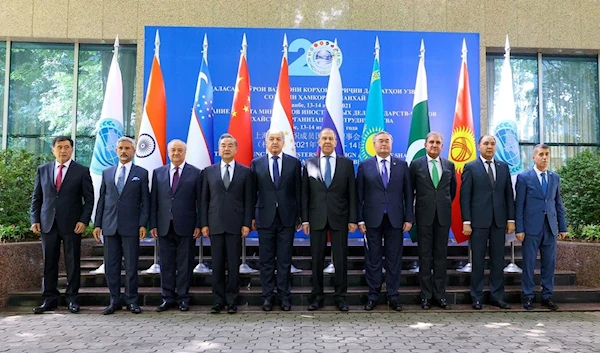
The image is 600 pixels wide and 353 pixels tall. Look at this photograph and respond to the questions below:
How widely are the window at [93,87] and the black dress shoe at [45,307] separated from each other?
14.9ft

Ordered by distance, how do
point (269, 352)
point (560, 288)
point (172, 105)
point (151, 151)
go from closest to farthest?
point (269, 352)
point (560, 288)
point (151, 151)
point (172, 105)

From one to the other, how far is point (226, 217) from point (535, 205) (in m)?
3.28

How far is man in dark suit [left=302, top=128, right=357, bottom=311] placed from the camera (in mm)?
5152

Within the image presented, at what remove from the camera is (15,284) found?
5547 mm

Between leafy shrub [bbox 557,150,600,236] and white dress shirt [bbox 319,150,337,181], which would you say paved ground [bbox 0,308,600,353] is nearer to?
white dress shirt [bbox 319,150,337,181]

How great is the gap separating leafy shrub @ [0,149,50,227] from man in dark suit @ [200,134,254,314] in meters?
2.63

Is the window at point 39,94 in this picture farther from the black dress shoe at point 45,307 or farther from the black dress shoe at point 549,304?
the black dress shoe at point 549,304

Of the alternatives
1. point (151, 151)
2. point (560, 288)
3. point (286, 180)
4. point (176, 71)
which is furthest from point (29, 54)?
point (560, 288)

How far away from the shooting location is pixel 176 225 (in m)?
5.22

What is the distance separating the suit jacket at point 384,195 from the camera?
5230 mm

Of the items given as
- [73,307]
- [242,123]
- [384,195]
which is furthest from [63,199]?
[384,195]

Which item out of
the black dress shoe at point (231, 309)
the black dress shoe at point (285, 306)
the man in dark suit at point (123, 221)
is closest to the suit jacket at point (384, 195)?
the black dress shoe at point (285, 306)

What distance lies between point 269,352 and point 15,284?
3457 mm

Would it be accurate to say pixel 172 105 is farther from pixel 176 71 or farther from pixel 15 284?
pixel 15 284
